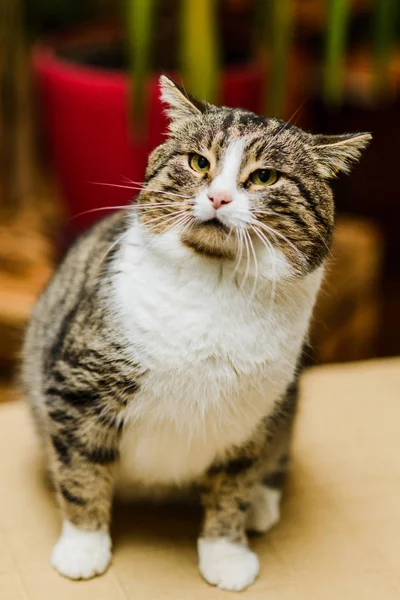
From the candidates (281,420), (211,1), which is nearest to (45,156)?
(211,1)

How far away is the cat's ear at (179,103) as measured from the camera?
0.99 m

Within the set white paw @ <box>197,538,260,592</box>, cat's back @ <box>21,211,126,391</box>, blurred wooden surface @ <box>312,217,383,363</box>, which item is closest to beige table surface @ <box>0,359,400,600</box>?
white paw @ <box>197,538,260,592</box>

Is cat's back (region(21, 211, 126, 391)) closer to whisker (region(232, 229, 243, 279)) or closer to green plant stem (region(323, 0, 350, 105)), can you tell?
whisker (region(232, 229, 243, 279))

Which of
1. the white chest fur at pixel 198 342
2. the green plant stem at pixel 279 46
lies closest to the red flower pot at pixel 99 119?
the green plant stem at pixel 279 46

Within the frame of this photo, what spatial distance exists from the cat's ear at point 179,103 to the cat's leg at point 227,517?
0.43 meters

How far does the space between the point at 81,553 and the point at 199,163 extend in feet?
1.64

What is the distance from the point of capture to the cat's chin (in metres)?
0.90

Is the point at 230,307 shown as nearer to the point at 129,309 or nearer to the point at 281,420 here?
the point at 129,309

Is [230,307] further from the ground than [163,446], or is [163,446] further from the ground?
[230,307]

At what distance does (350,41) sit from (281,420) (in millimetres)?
1884

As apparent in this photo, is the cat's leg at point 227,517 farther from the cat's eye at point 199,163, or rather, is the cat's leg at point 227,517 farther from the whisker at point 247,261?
the cat's eye at point 199,163

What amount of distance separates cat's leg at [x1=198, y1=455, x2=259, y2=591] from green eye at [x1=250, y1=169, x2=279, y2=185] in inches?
14.0

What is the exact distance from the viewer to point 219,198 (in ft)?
2.88

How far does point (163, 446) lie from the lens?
1.02 m
